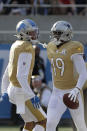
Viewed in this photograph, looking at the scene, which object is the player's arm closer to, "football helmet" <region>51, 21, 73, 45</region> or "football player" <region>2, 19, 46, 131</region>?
"football helmet" <region>51, 21, 73, 45</region>

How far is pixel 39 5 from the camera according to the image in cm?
1248

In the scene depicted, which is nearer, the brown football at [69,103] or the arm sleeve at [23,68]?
the brown football at [69,103]

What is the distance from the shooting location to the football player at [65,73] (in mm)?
7375

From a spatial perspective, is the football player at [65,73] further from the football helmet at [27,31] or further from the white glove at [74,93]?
the football helmet at [27,31]

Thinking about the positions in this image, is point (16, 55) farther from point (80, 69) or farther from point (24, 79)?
point (80, 69)

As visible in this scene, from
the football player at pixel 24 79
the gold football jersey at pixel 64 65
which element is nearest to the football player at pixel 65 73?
the gold football jersey at pixel 64 65

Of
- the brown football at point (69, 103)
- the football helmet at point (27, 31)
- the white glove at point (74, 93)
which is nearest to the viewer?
the white glove at point (74, 93)

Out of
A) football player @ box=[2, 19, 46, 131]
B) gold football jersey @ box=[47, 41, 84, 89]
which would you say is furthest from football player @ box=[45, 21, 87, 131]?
football player @ box=[2, 19, 46, 131]

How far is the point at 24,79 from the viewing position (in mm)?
7520

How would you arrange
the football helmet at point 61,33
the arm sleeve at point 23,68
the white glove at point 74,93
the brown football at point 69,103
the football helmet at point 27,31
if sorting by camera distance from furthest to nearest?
the football helmet at point 27,31 < the football helmet at point 61,33 < the arm sleeve at point 23,68 < the brown football at point 69,103 < the white glove at point 74,93

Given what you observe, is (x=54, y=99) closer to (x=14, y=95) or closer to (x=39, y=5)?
(x=14, y=95)

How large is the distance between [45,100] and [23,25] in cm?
258

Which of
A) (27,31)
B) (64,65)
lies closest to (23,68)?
(64,65)

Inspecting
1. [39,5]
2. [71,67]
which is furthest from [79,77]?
[39,5]
